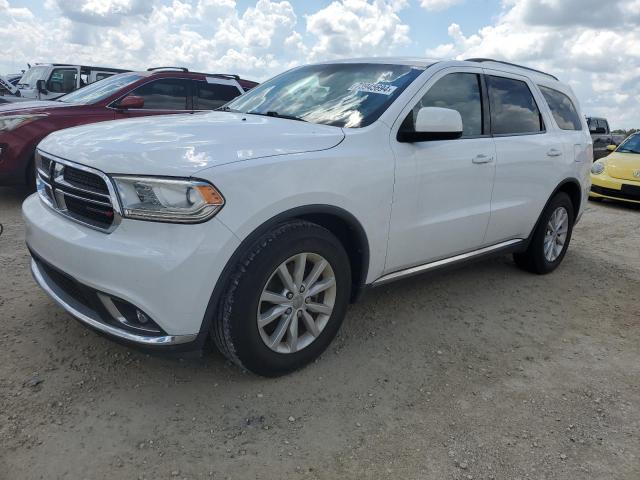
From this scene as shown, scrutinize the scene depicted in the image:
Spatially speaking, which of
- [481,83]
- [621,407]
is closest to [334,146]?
[481,83]

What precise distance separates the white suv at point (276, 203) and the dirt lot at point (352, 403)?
0.31 m

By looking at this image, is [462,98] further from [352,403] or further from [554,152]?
[352,403]

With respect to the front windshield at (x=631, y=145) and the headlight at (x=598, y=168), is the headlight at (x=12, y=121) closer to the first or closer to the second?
the headlight at (x=598, y=168)

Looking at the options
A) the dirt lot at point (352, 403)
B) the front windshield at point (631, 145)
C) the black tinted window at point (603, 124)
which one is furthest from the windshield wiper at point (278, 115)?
the black tinted window at point (603, 124)

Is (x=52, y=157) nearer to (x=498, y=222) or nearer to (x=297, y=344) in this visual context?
(x=297, y=344)

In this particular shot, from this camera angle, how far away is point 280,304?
8.82ft

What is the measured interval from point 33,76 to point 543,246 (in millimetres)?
13237

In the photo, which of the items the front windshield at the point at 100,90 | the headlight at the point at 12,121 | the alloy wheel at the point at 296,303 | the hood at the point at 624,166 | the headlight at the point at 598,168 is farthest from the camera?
the headlight at the point at 598,168

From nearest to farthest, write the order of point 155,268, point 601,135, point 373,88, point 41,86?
1. point 155,268
2. point 373,88
3. point 41,86
4. point 601,135

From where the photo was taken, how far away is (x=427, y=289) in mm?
4312

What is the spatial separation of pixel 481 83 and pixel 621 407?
93.6 inches

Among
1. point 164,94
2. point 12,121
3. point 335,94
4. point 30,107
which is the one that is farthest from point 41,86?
point 335,94

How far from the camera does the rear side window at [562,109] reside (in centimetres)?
470

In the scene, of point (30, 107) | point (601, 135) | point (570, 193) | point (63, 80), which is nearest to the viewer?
point (570, 193)
